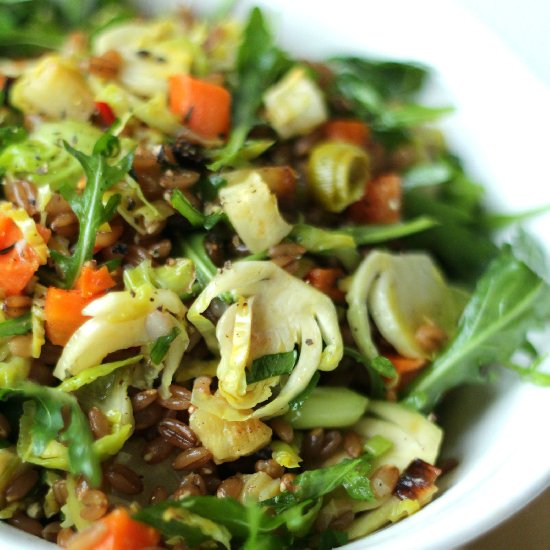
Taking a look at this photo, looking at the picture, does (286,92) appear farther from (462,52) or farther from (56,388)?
(56,388)

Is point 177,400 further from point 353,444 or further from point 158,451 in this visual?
point 353,444

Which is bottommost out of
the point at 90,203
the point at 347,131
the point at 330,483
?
the point at 330,483

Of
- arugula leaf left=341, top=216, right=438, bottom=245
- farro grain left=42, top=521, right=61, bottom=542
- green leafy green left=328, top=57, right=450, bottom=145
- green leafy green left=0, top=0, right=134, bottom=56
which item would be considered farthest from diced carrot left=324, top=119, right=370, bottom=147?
farro grain left=42, top=521, right=61, bottom=542

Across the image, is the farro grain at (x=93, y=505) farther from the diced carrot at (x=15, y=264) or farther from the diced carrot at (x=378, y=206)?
the diced carrot at (x=378, y=206)

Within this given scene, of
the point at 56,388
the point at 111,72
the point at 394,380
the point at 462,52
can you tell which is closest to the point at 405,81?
the point at 462,52

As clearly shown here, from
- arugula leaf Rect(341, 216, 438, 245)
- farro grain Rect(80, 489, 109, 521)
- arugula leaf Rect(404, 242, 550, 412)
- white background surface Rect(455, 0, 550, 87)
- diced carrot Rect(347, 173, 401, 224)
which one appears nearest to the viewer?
farro grain Rect(80, 489, 109, 521)

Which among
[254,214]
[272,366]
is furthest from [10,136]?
[272,366]

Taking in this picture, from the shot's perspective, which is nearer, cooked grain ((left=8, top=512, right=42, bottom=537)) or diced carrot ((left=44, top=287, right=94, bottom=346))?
cooked grain ((left=8, top=512, right=42, bottom=537))

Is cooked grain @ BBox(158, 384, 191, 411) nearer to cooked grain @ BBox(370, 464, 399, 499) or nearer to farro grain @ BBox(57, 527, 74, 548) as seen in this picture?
farro grain @ BBox(57, 527, 74, 548)
